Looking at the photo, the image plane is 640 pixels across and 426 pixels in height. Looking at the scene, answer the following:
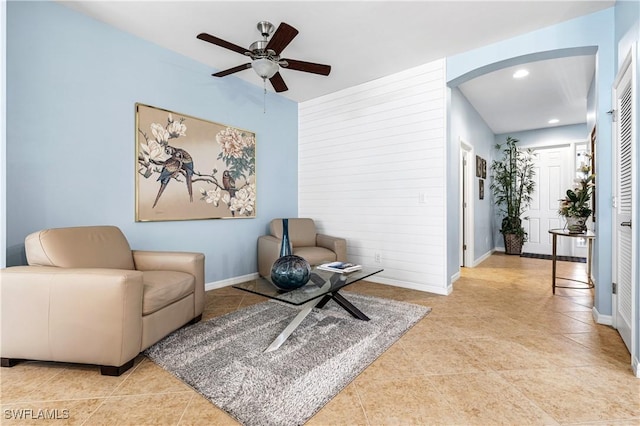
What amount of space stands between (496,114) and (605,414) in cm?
505

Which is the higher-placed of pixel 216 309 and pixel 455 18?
pixel 455 18

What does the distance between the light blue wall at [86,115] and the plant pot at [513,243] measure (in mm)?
5454

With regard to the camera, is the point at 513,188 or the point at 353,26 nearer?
the point at 353,26

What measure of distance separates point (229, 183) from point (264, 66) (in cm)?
160

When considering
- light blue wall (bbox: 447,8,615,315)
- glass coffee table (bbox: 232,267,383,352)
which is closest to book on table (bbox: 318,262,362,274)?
glass coffee table (bbox: 232,267,383,352)

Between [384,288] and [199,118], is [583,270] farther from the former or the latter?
[199,118]

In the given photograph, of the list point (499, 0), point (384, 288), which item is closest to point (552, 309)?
point (384, 288)

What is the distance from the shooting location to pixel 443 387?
163 cm

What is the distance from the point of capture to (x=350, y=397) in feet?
5.05

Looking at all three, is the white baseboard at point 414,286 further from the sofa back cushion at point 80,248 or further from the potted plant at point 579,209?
the sofa back cushion at point 80,248

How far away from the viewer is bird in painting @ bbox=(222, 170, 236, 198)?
3.60m

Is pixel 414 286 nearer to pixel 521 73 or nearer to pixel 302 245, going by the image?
pixel 302 245

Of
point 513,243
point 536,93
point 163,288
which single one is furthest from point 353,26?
point 513,243

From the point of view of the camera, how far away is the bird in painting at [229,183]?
3.60m
